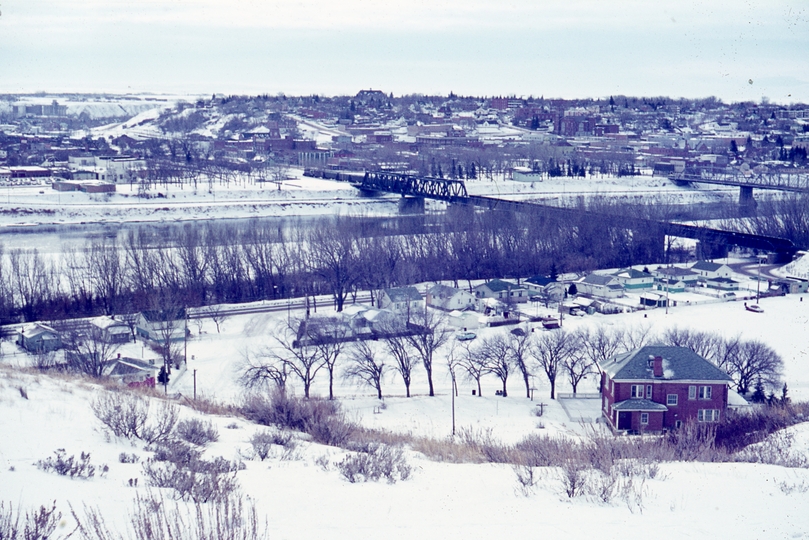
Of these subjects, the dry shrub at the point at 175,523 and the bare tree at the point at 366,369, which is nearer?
the dry shrub at the point at 175,523

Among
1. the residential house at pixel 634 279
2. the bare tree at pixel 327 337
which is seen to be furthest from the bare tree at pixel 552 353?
the residential house at pixel 634 279

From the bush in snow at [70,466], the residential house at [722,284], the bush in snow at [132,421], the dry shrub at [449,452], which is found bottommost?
the residential house at [722,284]

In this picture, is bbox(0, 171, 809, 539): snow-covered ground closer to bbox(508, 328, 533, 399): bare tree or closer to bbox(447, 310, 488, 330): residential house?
bbox(508, 328, 533, 399): bare tree

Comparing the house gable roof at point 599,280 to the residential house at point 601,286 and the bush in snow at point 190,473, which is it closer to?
the residential house at point 601,286

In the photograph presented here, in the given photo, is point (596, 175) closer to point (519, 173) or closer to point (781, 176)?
point (519, 173)

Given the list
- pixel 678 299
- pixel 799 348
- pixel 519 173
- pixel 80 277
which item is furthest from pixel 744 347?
pixel 519 173

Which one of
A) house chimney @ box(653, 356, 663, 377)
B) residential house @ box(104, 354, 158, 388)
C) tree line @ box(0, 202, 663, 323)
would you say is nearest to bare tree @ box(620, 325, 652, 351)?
house chimney @ box(653, 356, 663, 377)
